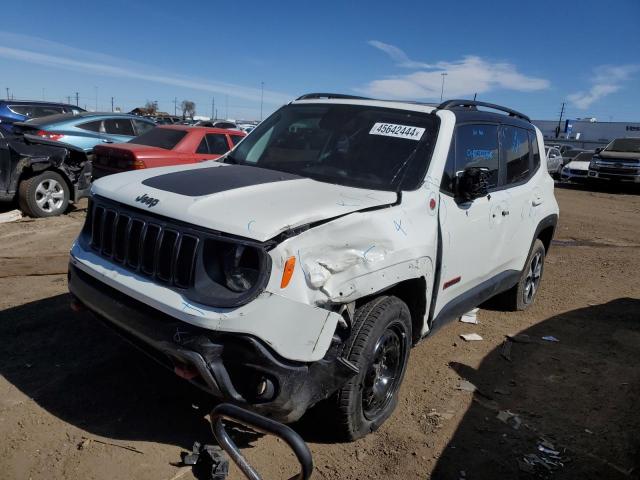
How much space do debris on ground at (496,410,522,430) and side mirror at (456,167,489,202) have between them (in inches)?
57.3

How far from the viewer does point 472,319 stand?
5.22 metres

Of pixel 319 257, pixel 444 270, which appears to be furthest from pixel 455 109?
pixel 319 257

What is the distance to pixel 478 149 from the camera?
4.03 m

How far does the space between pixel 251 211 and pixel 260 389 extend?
0.86 meters

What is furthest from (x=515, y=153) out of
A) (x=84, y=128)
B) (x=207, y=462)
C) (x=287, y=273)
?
(x=84, y=128)

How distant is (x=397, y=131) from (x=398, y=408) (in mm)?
1885

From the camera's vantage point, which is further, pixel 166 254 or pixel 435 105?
pixel 435 105

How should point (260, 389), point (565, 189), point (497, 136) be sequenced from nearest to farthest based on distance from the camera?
point (260, 389)
point (497, 136)
point (565, 189)

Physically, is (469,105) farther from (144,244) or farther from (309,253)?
(144,244)

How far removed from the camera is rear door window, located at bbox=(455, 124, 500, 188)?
12.3 ft

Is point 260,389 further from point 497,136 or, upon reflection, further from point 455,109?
point 497,136

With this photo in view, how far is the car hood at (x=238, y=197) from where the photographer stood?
2.56 m

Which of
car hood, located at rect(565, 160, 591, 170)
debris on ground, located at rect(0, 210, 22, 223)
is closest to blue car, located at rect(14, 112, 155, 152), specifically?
debris on ground, located at rect(0, 210, 22, 223)

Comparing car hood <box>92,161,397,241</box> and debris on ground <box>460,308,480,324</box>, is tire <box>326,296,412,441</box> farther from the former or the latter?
debris on ground <box>460,308,480,324</box>
